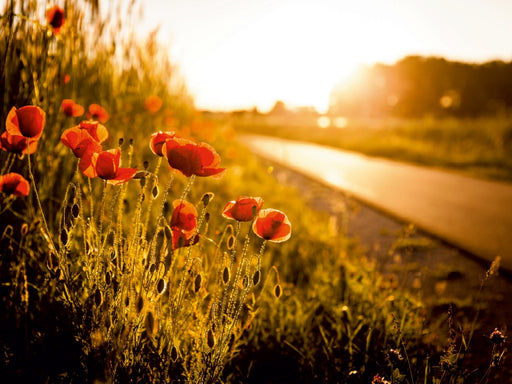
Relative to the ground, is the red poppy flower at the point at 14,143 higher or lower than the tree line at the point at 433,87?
lower

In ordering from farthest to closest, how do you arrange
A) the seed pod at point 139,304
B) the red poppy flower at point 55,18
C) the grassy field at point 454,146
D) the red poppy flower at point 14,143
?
1. the grassy field at point 454,146
2. the red poppy flower at point 55,18
3. the red poppy flower at point 14,143
4. the seed pod at point 139,304

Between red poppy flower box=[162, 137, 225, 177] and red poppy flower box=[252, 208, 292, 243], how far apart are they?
0.21 m

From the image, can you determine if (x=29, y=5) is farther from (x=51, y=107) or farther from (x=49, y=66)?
(x=51, y=107)

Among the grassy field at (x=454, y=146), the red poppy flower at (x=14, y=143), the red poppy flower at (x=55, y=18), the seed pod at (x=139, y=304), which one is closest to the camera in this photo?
the seed pod at (x=139, y=304)

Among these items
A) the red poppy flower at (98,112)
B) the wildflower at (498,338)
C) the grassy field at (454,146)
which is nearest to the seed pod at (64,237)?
the red poppy flower at (98,112)

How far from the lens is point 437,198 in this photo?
17.7 ft

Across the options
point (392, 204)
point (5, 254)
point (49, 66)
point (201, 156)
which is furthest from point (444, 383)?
point (392, 204)

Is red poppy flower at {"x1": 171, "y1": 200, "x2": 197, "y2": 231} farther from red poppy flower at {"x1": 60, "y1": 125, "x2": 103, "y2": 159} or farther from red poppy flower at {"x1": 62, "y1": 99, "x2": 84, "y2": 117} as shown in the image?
red poppy flower at {"x1": 62, "y1": 99, "x2": 84, "y2": 117}

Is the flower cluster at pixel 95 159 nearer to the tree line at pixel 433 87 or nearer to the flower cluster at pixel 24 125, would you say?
the flower cluster at pixel 24 125

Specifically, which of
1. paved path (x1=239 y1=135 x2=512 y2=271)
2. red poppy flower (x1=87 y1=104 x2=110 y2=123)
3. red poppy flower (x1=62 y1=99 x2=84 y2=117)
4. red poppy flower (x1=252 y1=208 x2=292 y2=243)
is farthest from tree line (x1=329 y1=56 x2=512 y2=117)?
red poppy flower (x1=252 y1=208 x2=292 y2=243)

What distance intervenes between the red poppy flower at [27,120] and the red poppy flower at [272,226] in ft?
2.25

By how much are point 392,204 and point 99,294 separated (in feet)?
14.6

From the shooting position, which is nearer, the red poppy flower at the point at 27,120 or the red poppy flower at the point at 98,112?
the red poppy flower at the point at 27,120

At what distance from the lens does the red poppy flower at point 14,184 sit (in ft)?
4.59
